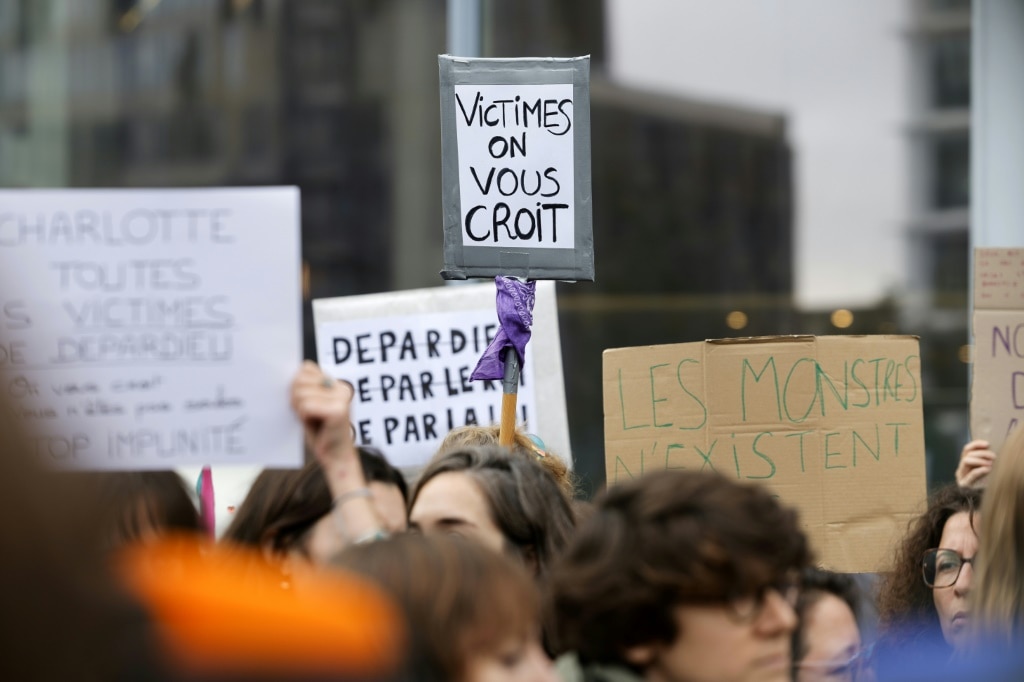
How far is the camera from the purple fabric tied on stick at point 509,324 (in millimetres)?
2982

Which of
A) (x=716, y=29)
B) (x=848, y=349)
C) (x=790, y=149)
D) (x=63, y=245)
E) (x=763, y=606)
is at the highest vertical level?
(x=716, y=29)

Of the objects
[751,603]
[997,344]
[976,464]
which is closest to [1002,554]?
[751,603]

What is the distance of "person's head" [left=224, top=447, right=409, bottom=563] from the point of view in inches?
94.4

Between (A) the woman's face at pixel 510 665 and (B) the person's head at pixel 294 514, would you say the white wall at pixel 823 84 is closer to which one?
(B) the person's head at pixel 294 514

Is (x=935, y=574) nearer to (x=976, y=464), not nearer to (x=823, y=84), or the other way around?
(x=976, y=464)

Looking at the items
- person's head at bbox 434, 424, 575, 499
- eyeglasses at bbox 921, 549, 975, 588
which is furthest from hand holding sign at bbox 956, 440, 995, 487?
person's head at bbox 434, 424, 575, 499

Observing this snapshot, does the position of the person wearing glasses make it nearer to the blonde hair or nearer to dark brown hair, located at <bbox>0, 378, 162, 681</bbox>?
the blonde hair

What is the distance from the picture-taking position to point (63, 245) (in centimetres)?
187

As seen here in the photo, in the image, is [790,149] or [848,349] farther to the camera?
[790,149]

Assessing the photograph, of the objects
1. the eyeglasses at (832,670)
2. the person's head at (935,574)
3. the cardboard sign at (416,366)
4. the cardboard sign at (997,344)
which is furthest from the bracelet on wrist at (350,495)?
the cardboard sign at (997,344)

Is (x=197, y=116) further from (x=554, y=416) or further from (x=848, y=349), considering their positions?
(x=848, y=349)

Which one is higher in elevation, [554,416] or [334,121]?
[334,121]

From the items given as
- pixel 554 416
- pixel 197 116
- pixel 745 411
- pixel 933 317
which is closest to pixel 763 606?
pixel 745 411

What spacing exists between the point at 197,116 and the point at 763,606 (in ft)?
17.5
